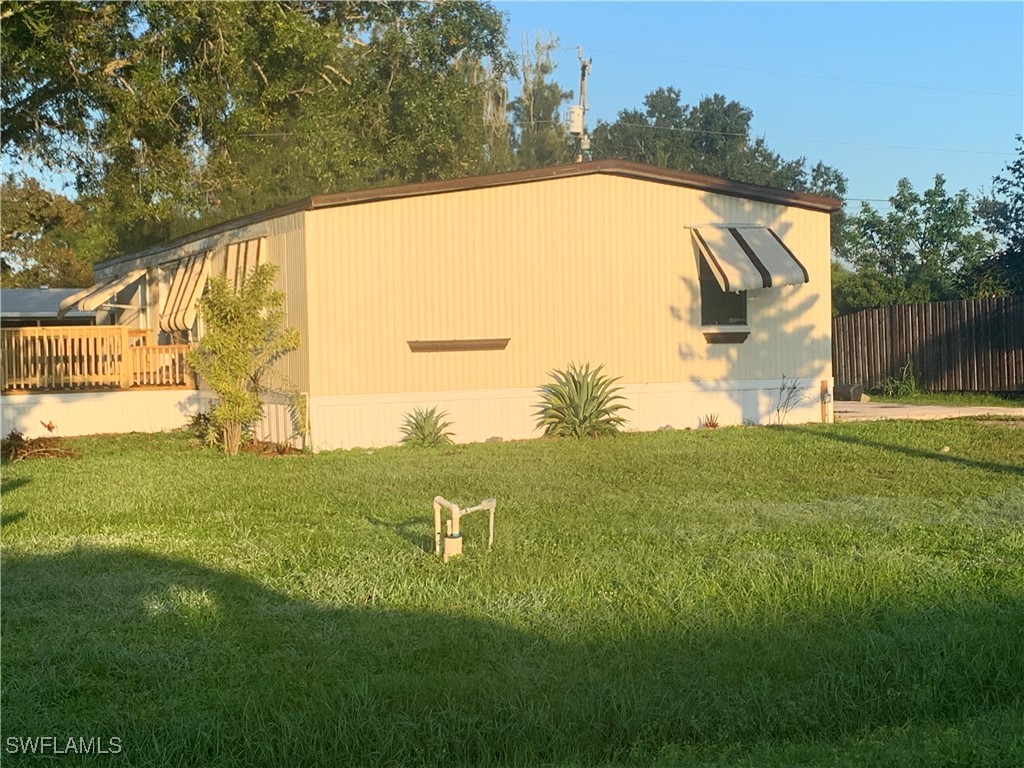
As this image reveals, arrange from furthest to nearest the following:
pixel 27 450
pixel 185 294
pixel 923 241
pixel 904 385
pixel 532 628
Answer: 1. pixel 923 241
2. pixel 904 385
3. pixel 185 294
4. pixel 27 450
5. pixel 532 628

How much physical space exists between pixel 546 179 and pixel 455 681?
12.7m

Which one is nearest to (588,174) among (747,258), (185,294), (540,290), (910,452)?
(540,290)

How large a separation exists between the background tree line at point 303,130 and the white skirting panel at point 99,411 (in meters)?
3.02

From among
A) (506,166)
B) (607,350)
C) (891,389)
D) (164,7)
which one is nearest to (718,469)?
(607,350)

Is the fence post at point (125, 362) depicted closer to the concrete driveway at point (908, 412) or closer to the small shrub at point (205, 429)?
the small shrub at point (205, 429)

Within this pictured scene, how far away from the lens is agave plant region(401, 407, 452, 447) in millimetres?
16609

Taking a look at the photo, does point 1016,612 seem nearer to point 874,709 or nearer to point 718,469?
point 874,709

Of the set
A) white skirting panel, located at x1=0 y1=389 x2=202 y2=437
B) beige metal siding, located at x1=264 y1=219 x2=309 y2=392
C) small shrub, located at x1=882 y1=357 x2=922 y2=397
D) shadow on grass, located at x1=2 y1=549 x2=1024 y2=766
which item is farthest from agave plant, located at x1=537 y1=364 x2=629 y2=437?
shadow on grass, located at x1=2 y1=549 x2=1024 y2=766

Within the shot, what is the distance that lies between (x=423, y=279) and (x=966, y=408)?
10.1m

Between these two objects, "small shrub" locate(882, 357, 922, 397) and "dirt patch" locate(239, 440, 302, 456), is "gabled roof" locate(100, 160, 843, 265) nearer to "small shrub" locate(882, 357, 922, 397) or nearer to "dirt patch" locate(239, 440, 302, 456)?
"dirt patch" locate(239, 440, 302, 456)

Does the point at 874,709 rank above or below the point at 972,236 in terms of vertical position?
below

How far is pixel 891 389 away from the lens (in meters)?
25.0

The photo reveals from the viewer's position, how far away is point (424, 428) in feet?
54.5

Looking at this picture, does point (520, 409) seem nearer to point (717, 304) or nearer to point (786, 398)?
point (717, 304)
